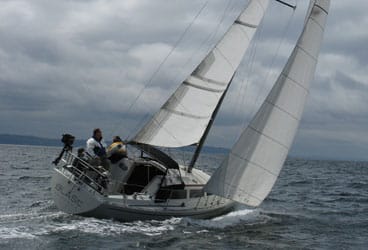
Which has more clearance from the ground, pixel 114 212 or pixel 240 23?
pixel 240 23

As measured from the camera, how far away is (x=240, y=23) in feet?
66.1

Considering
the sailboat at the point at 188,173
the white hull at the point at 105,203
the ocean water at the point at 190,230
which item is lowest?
the ocean water at the point at 190,230

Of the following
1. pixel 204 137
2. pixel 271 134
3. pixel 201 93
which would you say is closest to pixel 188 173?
pixel 204 137

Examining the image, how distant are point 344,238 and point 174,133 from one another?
6248 millimetres

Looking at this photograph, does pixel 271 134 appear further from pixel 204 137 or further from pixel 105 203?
pixel 105 203

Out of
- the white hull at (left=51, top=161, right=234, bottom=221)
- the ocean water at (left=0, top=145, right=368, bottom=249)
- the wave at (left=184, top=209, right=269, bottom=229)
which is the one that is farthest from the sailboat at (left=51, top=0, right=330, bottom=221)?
the ocean water at (left=0, top=145, right=368, bottom=249)

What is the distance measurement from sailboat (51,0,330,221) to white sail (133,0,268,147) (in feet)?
0.12

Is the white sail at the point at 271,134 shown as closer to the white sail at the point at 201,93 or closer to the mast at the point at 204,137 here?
the white sail at the point at 201,93

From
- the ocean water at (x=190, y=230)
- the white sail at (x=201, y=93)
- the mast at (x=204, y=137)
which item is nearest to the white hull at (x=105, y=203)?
the ocean water at (x=190, y=230)

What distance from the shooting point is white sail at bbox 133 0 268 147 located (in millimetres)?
17891

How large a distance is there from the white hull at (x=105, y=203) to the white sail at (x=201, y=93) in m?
2.06

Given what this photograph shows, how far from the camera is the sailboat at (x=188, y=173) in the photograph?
15969 millimetres

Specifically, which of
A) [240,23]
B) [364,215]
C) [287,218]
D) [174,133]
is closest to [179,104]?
[174,133]

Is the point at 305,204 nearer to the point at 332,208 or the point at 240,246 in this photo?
→ the point at 332,208
